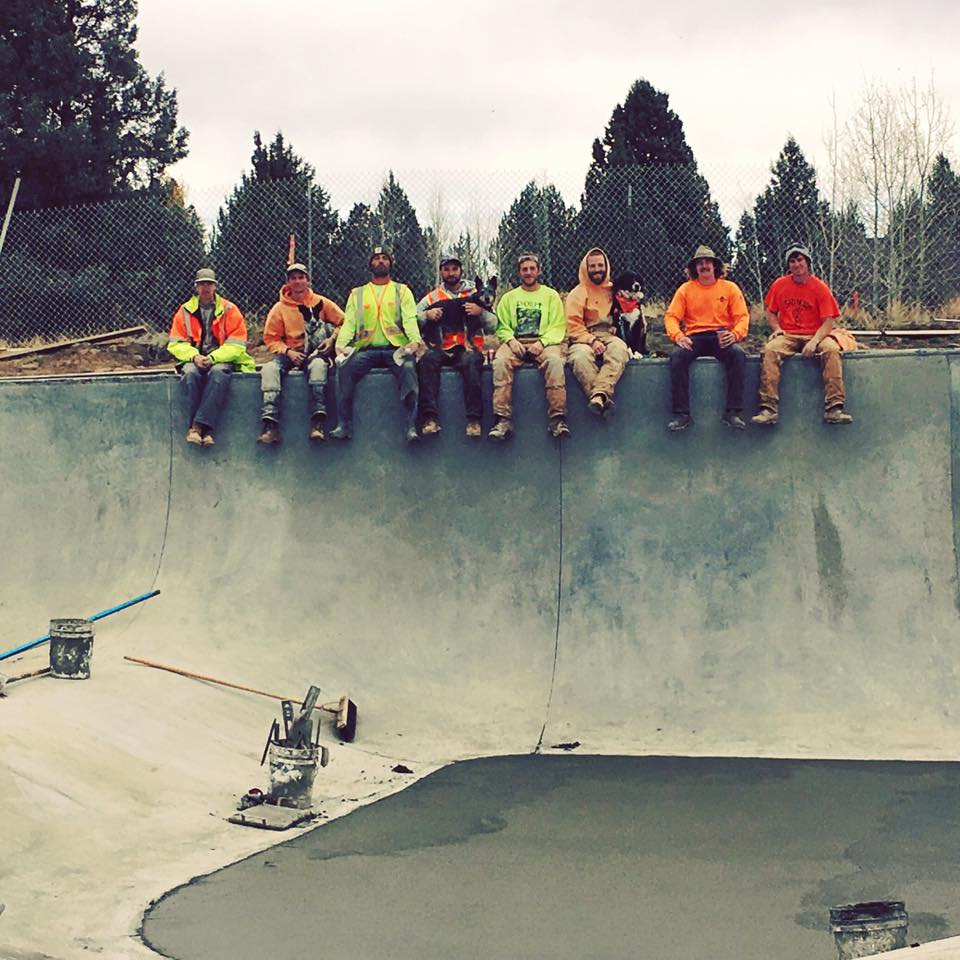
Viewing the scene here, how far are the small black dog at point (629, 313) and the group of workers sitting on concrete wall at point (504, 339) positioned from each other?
11 mm

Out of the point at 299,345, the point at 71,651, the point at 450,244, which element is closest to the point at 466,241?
the point at 450,244

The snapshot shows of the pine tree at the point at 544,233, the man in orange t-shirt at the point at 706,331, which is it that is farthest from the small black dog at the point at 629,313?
the pine tree at the point at 544,233

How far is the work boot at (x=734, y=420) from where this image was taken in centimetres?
1084

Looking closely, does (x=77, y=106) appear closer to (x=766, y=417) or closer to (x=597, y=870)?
(x=766, y=417)

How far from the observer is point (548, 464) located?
11.3m

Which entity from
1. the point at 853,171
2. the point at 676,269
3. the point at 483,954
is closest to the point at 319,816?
the point at 483,954

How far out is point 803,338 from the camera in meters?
11.0

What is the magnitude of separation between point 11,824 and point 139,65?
1797 cm

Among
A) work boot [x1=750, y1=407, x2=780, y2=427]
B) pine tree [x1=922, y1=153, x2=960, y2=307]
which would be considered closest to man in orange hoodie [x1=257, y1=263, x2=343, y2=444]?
work boot [x1=750, y1=407, x2=780, y2=427]

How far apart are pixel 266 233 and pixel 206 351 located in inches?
150

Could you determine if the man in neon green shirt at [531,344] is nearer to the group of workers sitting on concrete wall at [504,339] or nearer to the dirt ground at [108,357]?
the group of workers sitting on concrete wall at [504,339]

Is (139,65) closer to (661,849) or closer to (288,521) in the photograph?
(288,521)

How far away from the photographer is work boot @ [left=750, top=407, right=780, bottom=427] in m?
10.7

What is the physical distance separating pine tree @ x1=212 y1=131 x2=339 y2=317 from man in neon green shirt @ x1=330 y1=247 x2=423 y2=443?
350cm
